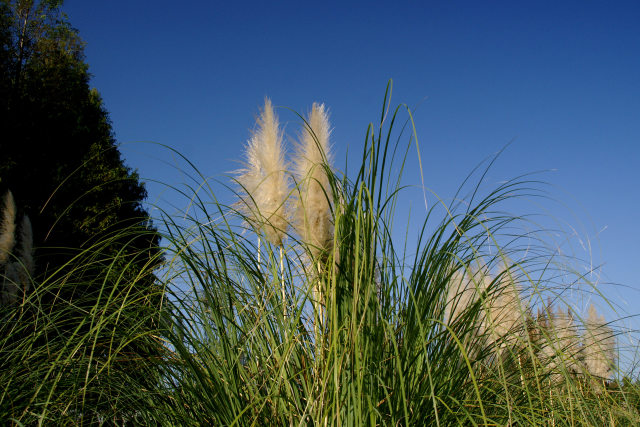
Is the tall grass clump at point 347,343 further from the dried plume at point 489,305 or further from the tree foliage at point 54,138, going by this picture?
the tree foliage at point 54,138

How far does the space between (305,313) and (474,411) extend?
738 millimetres

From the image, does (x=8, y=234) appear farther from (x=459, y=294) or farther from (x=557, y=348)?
(x=557, y=348)

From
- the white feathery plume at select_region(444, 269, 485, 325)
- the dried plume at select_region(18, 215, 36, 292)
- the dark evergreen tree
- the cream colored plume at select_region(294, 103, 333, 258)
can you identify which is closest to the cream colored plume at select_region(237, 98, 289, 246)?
the cream colored plume at select_region(294, 103, 333, 258)

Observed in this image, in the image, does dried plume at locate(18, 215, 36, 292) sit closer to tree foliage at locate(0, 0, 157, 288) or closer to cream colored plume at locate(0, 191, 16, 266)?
cream colored plume at locate(0, 191, 16, 266)

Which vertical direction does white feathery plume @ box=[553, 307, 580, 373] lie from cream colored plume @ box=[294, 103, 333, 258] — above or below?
below

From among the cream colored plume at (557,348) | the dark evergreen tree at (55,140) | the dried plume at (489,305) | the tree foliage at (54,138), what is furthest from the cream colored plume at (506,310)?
the tree foliage at (54,138)

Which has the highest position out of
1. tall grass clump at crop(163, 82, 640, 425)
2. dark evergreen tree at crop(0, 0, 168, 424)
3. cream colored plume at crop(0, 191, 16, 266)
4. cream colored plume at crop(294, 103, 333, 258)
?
dark evergreen tree at crop(0, 0, 168, 424)

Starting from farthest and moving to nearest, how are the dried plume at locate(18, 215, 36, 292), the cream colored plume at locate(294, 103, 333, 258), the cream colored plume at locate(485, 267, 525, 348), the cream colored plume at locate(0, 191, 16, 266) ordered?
1. the cream colored plume at locate(0, 191, 16, 266)
2. the dried plume at locate(18, 215, 36, 292)
3. the cream colored plume at locate(294, 103, 333, 258)
4. the cream colored plume at locate(485, 267, 525, 348)

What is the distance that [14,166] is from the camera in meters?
9.69

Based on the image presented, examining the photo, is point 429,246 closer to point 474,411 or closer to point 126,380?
point 474,411

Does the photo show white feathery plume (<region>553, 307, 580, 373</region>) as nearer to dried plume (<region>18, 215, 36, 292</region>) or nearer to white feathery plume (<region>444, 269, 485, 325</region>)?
white feathery plume (<region>444, 269, 485, 325</region>)

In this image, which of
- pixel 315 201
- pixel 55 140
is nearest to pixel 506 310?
pixel 315 201

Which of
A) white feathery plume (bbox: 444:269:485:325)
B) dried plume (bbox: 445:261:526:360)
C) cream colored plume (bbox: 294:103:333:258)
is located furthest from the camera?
Answer: cream colored plume (bbox: 294:103:333:258)

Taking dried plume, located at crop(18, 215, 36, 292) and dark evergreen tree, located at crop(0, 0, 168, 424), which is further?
dark evergreen tree, located at crop(0, 0, 168, 424)
